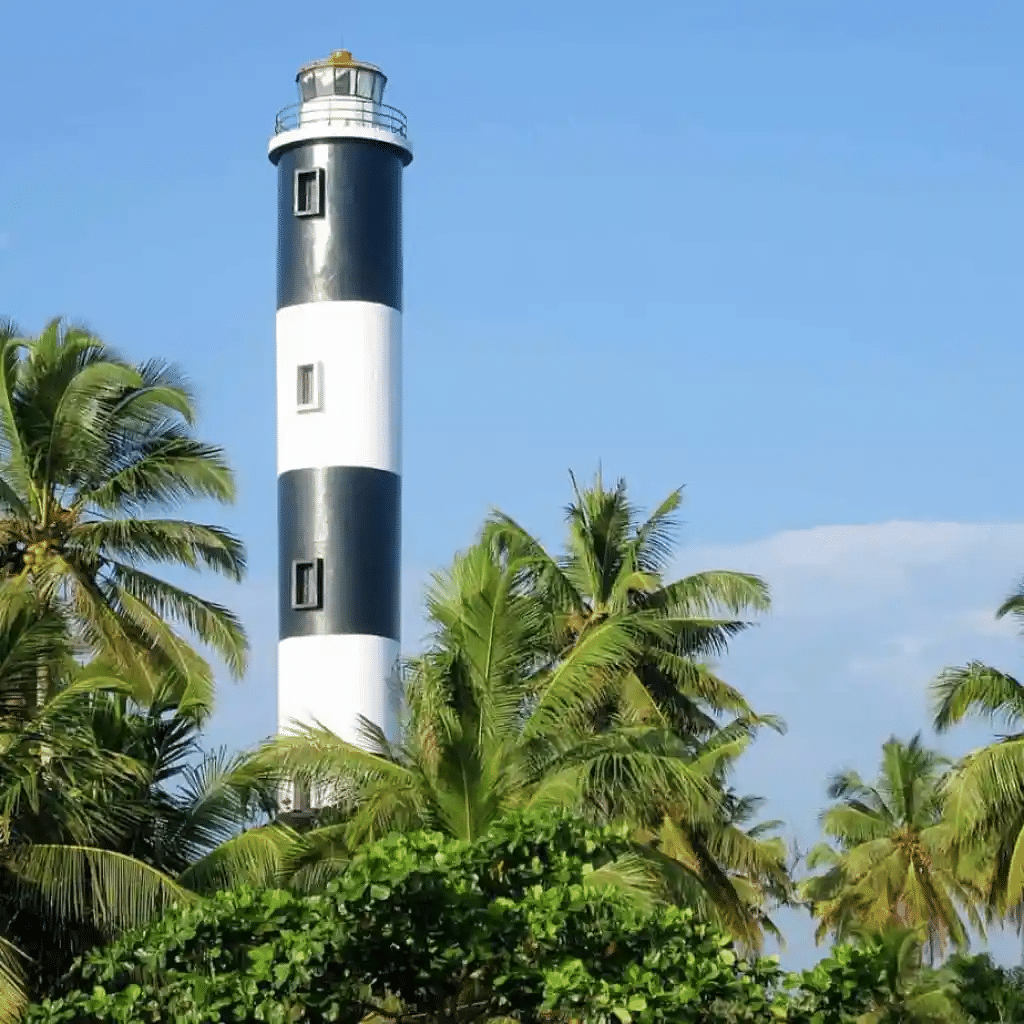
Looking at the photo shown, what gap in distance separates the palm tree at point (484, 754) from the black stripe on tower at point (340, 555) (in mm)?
9720

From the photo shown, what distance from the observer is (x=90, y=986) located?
21.5 metres

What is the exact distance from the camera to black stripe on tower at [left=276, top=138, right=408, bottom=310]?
119 feet

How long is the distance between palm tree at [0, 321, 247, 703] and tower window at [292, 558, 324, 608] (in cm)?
395

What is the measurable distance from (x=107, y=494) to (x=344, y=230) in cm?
802

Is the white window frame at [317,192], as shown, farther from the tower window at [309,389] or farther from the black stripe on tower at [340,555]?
the black stripe on tower at [340,555]

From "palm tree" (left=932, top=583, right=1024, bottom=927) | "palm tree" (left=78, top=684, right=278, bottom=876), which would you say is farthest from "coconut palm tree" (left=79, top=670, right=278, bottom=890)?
"palm tree" (left=932, top=583, right=1024, bottom=927)

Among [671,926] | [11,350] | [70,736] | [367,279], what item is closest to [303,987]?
[671,926]

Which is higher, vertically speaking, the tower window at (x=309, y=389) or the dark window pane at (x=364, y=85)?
the dark window pane at (x=364, y=85)

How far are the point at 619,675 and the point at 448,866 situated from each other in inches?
611

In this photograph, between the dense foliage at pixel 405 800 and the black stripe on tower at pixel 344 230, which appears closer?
the dense foliage at pixel 405 800

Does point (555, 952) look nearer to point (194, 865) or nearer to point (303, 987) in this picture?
point (303, 987)

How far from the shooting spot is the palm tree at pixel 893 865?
46594mm

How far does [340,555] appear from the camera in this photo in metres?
35.0

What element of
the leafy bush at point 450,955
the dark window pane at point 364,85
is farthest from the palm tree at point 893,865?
the leafy bush at point 450,955
